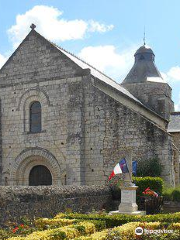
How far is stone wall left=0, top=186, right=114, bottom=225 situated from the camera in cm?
1046

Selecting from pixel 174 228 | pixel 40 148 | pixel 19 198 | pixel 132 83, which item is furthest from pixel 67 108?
pixel 132 83

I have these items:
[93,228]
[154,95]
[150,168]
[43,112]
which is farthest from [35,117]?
[154,95]

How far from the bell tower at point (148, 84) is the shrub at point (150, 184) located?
47.2 feet

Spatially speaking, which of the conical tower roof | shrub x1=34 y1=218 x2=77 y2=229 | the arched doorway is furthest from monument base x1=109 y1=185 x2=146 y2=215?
the conical tower roof

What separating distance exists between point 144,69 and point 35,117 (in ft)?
46.5

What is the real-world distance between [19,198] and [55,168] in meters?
7.35

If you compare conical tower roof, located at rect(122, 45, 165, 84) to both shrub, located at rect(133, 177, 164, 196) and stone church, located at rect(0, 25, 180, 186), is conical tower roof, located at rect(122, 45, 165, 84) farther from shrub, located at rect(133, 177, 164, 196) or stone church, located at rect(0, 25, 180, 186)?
shrub, located at rect(133, 177, 164, 196)

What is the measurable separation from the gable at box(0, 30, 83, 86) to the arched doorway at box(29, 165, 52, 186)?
14.6ft

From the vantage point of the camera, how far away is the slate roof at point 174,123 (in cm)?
2750

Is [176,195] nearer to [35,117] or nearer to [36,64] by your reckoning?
[35,117]

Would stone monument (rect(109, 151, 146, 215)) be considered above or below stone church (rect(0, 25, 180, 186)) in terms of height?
below

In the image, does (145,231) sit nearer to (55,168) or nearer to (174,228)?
(174,228)

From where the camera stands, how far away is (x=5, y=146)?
64.7ft

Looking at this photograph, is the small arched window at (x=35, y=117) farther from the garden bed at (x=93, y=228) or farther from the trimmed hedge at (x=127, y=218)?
the trimmed hedge at (x=127, y=218)
